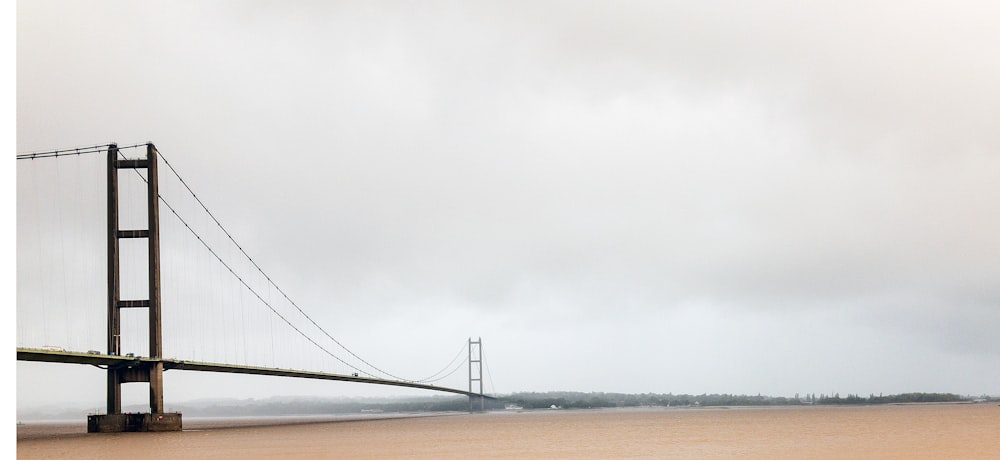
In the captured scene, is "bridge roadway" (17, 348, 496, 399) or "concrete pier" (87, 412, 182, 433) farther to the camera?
"concrete pier" (87, 412, 182, 433)

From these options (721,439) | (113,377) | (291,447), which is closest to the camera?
(291,447)

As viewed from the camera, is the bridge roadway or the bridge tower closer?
the bridge roadway

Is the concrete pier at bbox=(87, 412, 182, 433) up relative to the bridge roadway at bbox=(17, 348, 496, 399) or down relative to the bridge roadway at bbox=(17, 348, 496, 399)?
down

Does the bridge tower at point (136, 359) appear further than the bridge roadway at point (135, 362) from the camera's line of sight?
Yes

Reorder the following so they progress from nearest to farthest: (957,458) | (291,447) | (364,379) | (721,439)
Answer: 1. (957,458)
2. (291,447)
3. (721,439)
4. (364,379)

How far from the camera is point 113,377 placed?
1554 inches

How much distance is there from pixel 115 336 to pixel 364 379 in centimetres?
2737

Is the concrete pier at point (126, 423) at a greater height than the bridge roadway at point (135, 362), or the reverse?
the bridge roadway at point (135, 362)
